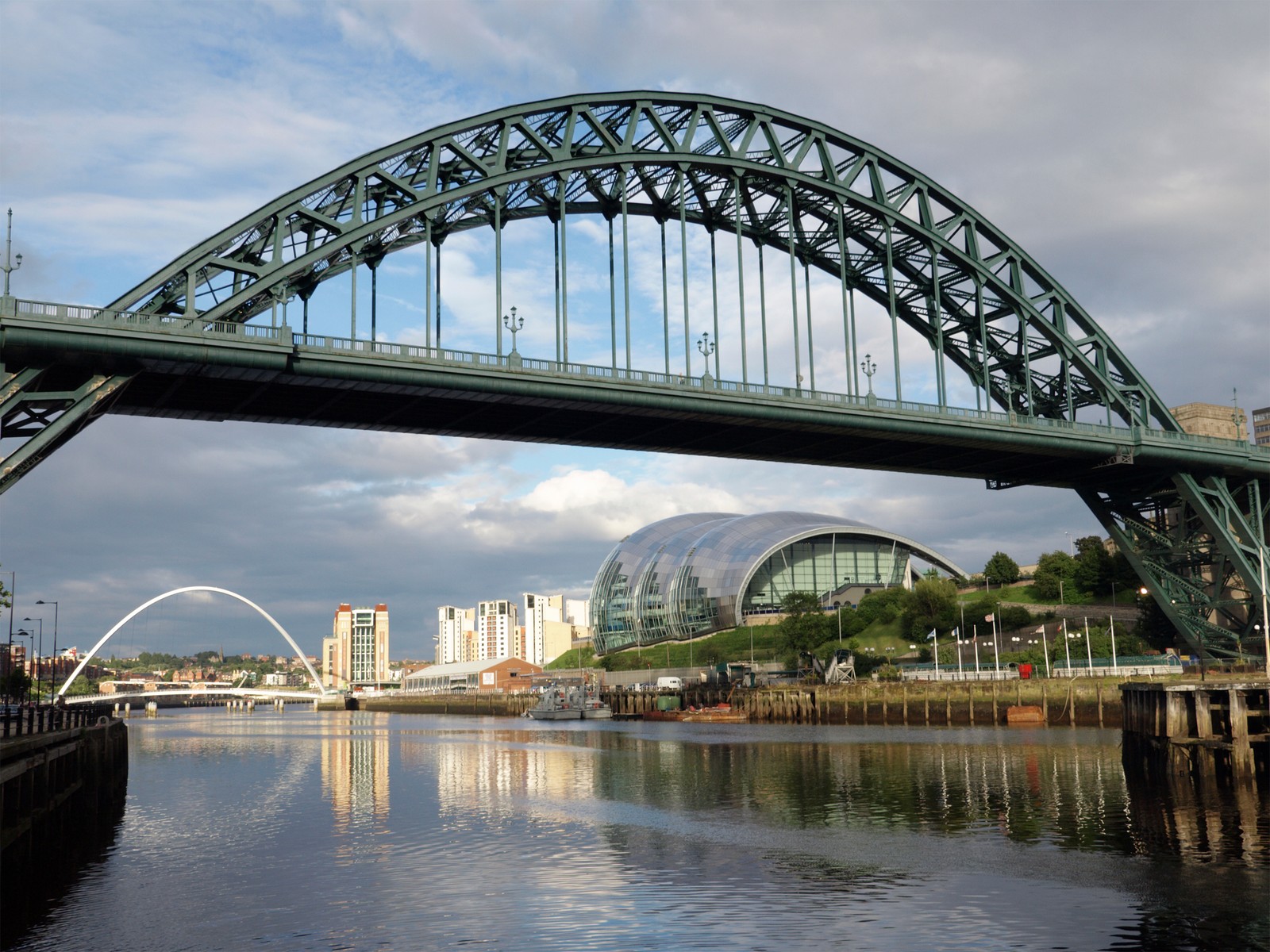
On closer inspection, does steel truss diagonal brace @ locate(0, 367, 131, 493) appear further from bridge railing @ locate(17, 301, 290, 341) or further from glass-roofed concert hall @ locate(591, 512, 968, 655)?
glass-roofed concert hall @ locate(591, 512, 968, 655)

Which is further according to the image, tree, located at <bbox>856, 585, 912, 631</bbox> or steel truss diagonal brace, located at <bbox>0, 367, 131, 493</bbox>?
tree, located at <bbox>856, 585, 912, 631</bbox>

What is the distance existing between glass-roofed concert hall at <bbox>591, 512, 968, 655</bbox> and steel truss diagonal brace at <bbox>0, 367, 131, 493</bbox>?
437 ft

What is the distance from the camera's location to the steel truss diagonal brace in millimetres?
42750

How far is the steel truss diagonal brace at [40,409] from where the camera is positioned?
42.8 meters

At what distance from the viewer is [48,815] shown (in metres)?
38.1

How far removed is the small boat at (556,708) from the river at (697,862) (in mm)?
78107

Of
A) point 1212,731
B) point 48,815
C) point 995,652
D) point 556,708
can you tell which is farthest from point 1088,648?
point 48,815

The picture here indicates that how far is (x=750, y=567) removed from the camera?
579 feet

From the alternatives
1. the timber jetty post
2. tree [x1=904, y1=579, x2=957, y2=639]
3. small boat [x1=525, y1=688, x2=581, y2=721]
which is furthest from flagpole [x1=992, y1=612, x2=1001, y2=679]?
the timber jetty post

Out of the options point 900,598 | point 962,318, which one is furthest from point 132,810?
point 900,598

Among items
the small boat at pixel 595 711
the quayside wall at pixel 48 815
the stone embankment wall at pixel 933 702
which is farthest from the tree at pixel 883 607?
the quayside wall at pixel 48 815

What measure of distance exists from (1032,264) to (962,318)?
16.5 ft

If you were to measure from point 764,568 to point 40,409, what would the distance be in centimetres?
14004

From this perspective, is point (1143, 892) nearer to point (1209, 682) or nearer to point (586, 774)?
point (1209, 682)
